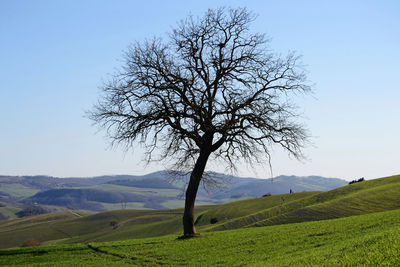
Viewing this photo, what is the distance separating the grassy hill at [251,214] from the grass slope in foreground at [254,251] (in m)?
27.8

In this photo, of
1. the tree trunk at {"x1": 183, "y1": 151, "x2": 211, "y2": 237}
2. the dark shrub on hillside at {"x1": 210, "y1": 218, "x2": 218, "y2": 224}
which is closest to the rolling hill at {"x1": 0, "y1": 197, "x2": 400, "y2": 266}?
the tree trunk at {"x1": 183, "y1": 151, "x2": 211, "y2": 237}

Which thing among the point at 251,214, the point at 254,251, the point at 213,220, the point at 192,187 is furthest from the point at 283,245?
the point at 213,220

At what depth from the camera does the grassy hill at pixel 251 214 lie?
5341cm

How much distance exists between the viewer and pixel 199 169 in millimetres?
29844

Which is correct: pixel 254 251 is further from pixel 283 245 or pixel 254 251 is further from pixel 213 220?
pixel 213 220

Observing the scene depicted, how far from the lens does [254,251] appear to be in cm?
2231

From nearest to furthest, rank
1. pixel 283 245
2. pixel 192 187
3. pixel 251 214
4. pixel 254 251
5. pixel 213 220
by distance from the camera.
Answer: pixel 254 251, pixel 283 245, pixel 192 187, pixel 251 214, pixel 213 220

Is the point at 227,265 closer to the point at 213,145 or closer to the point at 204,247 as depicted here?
the point at 204,247

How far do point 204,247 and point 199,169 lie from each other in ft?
21.5

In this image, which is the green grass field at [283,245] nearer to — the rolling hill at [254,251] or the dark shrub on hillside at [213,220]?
the rolling hill at [254,251]

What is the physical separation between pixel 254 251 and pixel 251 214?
55.3m

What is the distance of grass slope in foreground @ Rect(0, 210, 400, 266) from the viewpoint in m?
14.5

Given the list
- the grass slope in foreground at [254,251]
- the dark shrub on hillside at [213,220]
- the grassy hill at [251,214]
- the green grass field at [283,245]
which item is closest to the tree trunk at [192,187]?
the green grass field at [283,245]

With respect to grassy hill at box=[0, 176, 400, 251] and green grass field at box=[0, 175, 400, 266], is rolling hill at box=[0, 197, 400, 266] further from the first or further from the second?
grassy hill at box=[0, 176, 400, 251]
